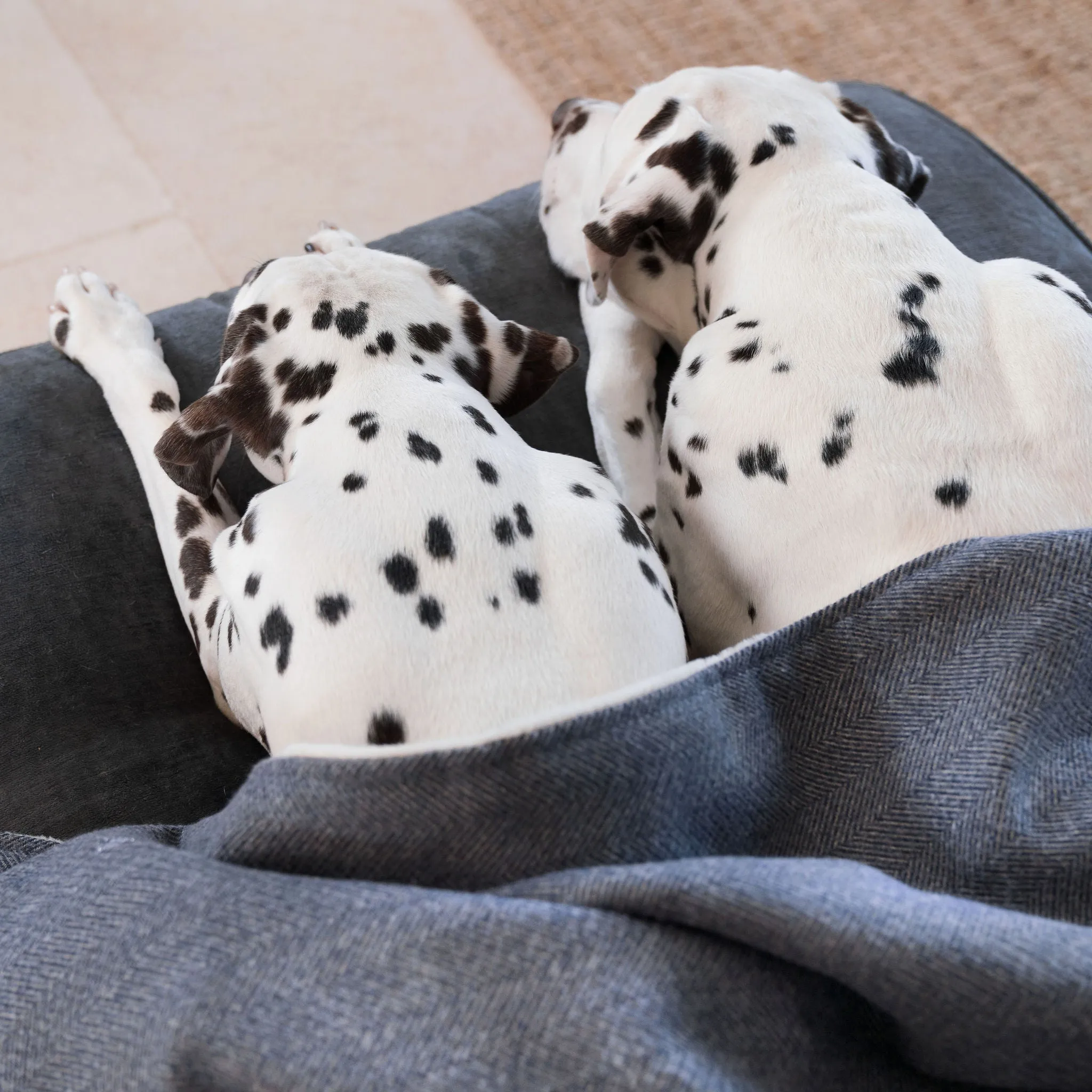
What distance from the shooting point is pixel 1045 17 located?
3594 millimetres

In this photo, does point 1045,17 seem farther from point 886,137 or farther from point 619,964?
point 619,964

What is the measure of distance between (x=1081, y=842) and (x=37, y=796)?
1248 mm

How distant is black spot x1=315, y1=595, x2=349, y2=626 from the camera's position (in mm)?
1300

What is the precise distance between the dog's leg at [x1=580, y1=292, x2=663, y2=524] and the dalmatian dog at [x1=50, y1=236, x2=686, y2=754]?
0.21m

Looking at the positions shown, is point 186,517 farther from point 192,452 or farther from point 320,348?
point 320,348

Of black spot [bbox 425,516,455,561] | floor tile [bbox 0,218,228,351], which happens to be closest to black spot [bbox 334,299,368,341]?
black spot [bbox 425,516,455,561]

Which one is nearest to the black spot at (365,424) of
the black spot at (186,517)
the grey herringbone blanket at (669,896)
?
the black spot at (186,517)

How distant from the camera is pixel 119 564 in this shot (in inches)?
67.2

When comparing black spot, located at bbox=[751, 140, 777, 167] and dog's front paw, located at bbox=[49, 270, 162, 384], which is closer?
black spot, located at bbox=[751, 140, 777, 167]

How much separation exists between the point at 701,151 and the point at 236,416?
0.80 meters

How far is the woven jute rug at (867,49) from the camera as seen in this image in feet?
10.9

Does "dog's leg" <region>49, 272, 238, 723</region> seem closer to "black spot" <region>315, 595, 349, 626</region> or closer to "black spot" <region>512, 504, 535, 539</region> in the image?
"black spot" <region>315, 595, 349, 626</region>

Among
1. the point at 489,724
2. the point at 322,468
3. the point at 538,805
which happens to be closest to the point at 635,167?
the point at 322,468

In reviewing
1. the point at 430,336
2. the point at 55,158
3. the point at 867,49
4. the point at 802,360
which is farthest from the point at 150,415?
the point at 867,49
